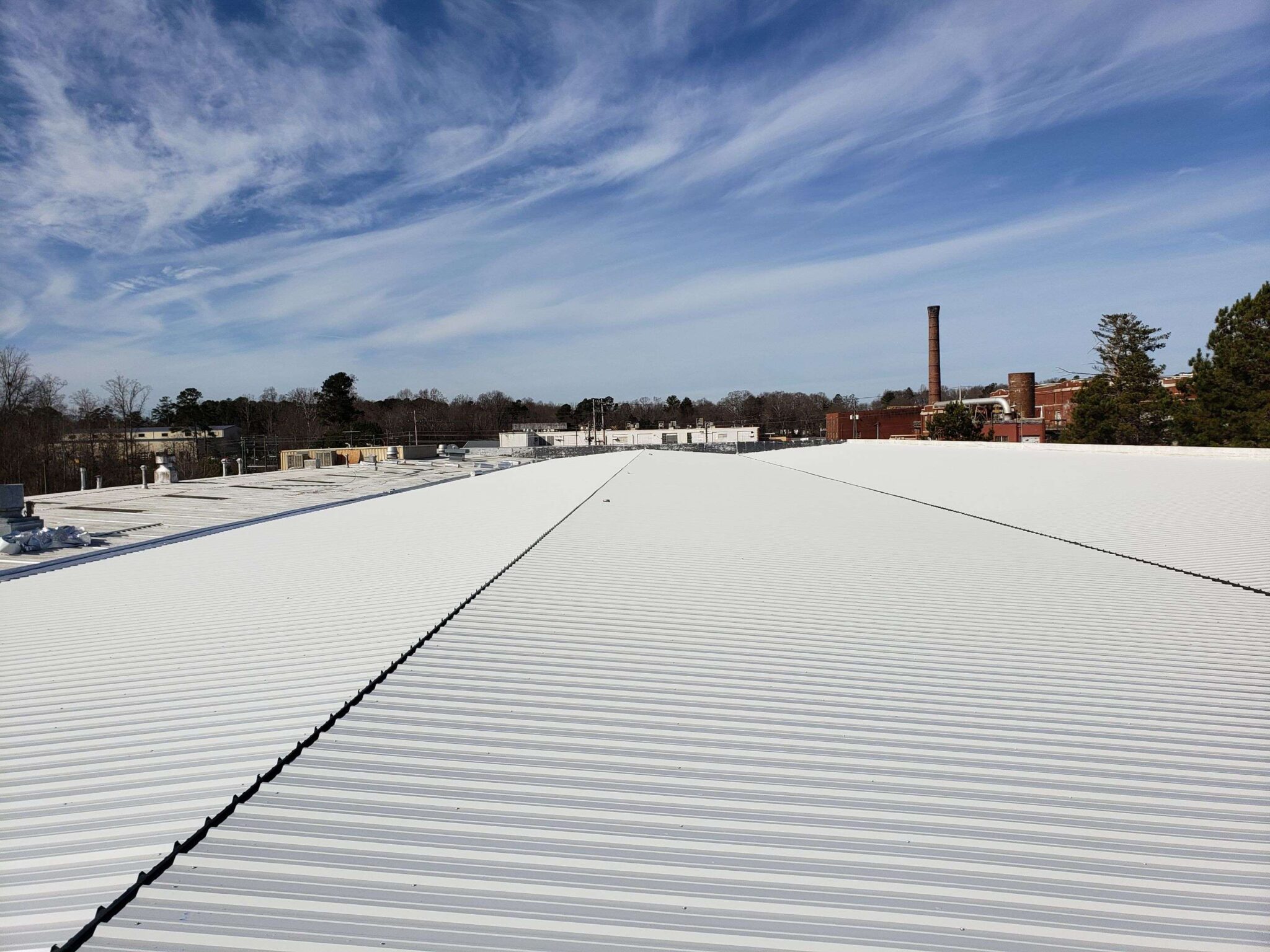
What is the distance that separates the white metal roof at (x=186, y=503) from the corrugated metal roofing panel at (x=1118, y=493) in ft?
48.9

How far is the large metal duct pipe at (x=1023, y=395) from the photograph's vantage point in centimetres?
6297

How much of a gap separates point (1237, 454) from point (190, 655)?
90.1 feet

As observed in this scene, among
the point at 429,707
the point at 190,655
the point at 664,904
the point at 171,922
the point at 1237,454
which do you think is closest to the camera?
the point at 171,922

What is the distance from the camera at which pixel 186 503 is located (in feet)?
73.1

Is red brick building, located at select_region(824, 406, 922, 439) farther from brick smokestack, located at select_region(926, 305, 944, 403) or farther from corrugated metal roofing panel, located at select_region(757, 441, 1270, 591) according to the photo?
corrugated metal roofing panel, located at select_region(757, 441, 1270, 591)

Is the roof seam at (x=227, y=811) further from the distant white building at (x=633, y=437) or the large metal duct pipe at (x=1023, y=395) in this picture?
the distant white building at (x=633, y=437)

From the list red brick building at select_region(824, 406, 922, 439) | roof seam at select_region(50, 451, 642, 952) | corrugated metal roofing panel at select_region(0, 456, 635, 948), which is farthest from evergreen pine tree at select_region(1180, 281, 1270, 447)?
roof seam at select_region(50, 451, 642, 952)

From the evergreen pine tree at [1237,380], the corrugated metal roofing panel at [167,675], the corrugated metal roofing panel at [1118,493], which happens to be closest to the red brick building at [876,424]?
the evergreen pine tree at [1237,380]

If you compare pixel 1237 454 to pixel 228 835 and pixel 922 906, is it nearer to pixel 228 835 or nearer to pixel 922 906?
pixel 922 906

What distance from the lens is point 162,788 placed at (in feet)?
12.1

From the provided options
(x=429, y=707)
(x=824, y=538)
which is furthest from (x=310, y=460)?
(x=429, y=707)

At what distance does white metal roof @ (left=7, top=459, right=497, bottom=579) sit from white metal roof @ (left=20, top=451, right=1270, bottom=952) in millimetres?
9453

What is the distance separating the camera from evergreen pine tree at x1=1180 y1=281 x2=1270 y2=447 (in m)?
Answer: 33.6

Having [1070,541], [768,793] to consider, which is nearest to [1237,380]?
[1070,541]
